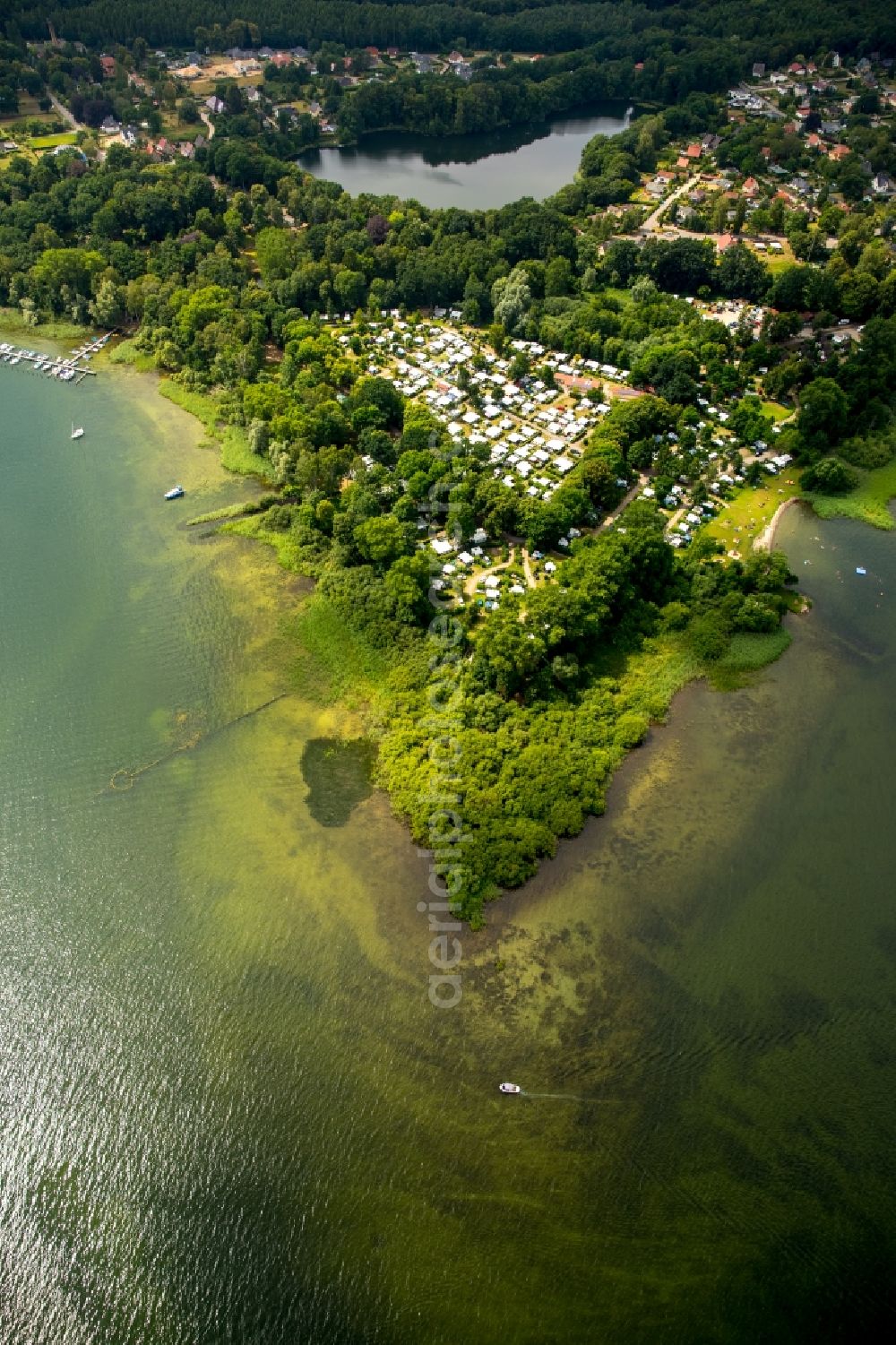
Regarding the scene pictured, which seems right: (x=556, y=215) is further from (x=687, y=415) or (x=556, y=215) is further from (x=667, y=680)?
(x=667, y=680)

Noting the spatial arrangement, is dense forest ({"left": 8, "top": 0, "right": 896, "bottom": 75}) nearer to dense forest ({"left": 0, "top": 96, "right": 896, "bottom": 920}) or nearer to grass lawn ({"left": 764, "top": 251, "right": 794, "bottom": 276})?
dense forest ({"left": 0, "top": 96, "right": 896, "bottom": 920})

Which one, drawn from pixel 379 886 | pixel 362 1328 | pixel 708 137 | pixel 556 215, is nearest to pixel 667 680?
pixel 379 886

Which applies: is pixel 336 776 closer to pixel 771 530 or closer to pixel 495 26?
pixel 771 530

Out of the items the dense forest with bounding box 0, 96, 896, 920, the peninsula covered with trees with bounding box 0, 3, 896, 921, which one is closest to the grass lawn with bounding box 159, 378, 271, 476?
the peninsula covered with trees with bounding box 0, 3, 896, 921

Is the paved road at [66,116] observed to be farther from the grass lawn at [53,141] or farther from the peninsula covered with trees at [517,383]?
the grass lawn at [53,141]

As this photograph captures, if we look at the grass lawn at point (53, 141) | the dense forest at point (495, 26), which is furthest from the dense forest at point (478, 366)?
the dense forest at point (495, 26)

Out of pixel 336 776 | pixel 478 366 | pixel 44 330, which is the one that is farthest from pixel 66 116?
pixel 336 776

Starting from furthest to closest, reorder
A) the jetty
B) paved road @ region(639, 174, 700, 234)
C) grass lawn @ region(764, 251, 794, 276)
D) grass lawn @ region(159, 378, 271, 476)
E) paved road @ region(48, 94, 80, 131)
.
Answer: paved road @ region(48, 94, 80, 131) → paved road @ region(639, 174, 700, 234) → grass lawn @ region(764, 251, 794, 276) → the jetty → grass lawn @ region(159, 378, 271, 476)
